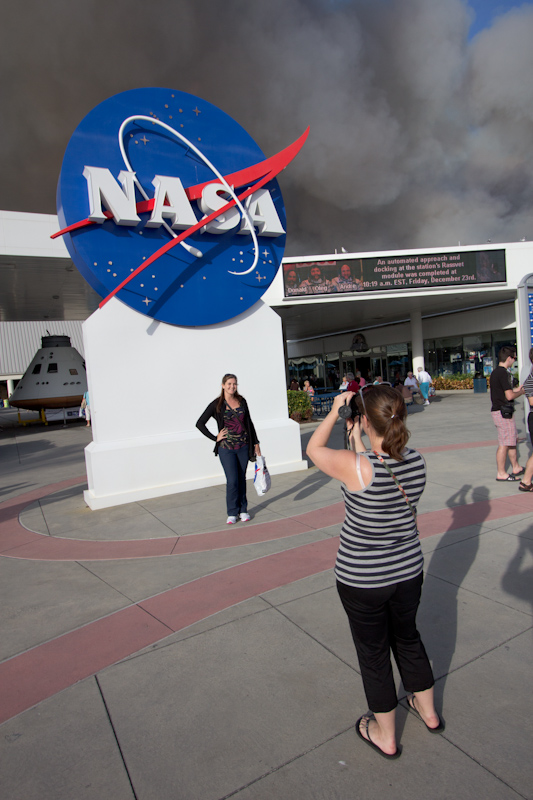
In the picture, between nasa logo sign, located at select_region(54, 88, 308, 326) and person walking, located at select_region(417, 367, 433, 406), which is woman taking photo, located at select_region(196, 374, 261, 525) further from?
person walking, located at select_region(417, 367, 433, 406)

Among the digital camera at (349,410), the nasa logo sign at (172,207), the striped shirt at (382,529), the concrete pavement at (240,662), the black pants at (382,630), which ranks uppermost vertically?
the nasa logo sign at (172,207)

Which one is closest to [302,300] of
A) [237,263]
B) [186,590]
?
[237,263]

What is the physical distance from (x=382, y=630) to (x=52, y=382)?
2111 centimetres

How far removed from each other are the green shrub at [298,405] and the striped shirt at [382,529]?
42.8 ft

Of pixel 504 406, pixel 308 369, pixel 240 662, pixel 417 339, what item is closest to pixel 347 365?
pixel 308 369

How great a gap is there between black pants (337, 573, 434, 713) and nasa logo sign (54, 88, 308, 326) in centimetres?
579

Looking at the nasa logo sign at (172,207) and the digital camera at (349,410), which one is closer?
the digital camera at (349,410)

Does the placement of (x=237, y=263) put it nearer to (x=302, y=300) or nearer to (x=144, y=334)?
(x=144, y=334)

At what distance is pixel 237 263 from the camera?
7789 millimetres

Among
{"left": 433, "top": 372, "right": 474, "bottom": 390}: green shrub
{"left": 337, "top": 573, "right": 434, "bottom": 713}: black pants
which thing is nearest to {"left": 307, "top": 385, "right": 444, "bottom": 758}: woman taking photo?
{"left": 337, "top": 573, "right": 434, "bottom": 713}: black pants

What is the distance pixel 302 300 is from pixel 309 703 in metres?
18.2

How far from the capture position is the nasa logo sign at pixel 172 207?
6.64m

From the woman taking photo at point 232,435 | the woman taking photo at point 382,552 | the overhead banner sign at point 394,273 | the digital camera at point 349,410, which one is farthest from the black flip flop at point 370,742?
the overhead banner sign at point 394,273

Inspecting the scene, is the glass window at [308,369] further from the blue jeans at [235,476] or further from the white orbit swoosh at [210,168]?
the blue jeans at [235,476]
